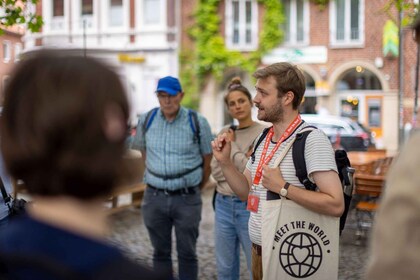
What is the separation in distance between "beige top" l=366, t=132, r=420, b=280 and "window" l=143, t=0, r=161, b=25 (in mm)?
26939

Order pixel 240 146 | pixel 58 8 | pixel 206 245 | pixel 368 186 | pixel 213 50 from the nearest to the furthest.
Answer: pixel 240 146, pixel 368 186, pixel 206 245, pixel 213 50, pixel 58 8

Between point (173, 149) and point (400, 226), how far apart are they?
142 inches

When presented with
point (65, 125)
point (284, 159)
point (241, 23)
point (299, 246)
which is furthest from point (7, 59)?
point (241, 23)

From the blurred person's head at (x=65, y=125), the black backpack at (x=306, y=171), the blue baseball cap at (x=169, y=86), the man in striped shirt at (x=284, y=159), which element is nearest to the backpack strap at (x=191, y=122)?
the blue baseball cap at (x=169, y=86)

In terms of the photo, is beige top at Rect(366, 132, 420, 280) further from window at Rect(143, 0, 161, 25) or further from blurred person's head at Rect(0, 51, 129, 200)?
window at Rect(143, 0, 161, 25)

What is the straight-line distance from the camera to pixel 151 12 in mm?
27891

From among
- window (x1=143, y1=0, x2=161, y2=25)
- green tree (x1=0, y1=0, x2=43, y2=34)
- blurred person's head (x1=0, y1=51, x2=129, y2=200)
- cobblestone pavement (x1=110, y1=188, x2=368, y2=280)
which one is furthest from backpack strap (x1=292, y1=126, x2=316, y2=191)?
window (x1=143, y1=0, x2=161, y2=25)

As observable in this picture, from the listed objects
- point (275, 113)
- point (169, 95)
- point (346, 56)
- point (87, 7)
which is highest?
point (87, 7)

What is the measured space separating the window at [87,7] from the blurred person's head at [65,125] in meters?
29.0

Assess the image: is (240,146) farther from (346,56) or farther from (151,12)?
(151,12)

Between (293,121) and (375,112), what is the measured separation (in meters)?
22.6

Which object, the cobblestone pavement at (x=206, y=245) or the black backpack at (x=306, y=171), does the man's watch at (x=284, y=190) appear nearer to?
the black backpack at (x=306, y=171)

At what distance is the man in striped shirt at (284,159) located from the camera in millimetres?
2992

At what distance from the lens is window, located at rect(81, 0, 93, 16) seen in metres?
29.2
